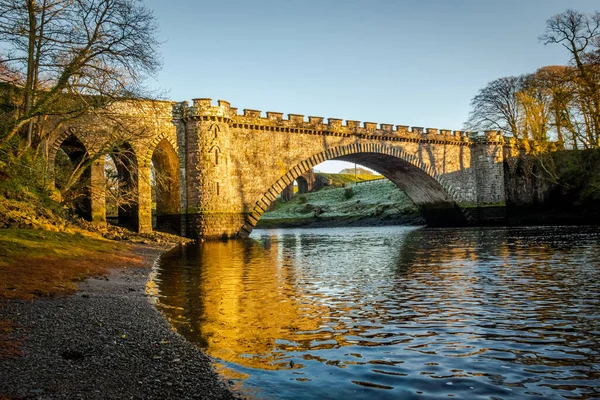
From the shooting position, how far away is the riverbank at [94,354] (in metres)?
4.94

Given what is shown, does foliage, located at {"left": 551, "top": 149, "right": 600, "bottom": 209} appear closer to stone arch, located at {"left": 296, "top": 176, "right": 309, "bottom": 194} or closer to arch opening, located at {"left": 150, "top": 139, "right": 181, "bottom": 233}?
arch opening, located at {"left": 150, "top": 139, "right": 181, "bottom": 233}

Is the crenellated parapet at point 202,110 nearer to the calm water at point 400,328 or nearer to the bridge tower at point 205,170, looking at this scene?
the bridge tower at point 205,170

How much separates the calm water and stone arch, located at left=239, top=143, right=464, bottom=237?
24.3 m

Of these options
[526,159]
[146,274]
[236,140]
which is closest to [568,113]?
[526,159]

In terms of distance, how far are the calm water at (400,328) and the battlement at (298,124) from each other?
2189 centimetres

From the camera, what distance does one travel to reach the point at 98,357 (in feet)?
19.6

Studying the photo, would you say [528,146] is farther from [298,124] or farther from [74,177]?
[74,177]

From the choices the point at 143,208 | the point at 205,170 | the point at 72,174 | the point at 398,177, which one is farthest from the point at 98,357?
the point at 398,177

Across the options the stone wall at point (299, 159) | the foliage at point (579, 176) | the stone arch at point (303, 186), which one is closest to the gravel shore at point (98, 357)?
the stone wall at point (299, 159)

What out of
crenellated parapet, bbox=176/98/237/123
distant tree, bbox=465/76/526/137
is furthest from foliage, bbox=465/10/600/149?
crenellated parapet, bbox=176/98/237/123

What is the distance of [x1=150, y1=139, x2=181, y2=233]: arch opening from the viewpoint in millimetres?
36375

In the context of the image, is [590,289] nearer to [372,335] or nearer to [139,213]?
[372,335]

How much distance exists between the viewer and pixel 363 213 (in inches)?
2817

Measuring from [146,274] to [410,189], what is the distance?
45.4 m
